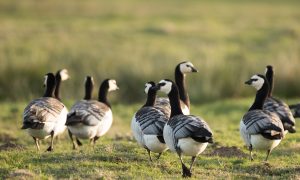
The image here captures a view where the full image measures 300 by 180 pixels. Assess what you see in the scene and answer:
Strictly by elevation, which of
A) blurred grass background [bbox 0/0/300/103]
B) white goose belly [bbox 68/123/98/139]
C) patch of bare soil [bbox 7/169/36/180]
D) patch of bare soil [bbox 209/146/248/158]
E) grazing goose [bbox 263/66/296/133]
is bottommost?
patch of bare soil [bbox 7/169/36/180]

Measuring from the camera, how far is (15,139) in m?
15.4

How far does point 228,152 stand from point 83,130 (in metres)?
3.12

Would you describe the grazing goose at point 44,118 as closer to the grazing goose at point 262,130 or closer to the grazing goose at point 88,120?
the grazing goose at point 88,120

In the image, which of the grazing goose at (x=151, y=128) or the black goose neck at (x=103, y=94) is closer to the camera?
the grazing goose at (x=151, y=128)

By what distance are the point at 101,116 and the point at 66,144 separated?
5.19 feet

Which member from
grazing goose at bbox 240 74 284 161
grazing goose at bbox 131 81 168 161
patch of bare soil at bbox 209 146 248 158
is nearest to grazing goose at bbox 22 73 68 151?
grazing goose at bbox 131 81 168 161

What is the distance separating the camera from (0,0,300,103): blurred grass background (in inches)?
891

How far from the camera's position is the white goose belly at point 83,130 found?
13328 millimetres

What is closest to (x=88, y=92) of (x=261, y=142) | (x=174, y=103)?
(x=174, y=103)

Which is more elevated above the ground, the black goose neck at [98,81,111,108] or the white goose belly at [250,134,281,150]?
the black goose neck at [98,81,111,108]

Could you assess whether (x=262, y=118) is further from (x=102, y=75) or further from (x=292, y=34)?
(x=292, y=34)

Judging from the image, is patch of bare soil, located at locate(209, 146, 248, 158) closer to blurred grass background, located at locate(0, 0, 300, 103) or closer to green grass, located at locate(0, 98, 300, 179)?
green grass, located at locate(0, 98, 300, 179)

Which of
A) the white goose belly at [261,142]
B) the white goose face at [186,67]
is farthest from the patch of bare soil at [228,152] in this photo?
the white goose face at [186,67]

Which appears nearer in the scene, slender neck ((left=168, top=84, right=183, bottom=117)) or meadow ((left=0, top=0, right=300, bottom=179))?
meadow ((left=0, top=0, right=300, bottom=179))
